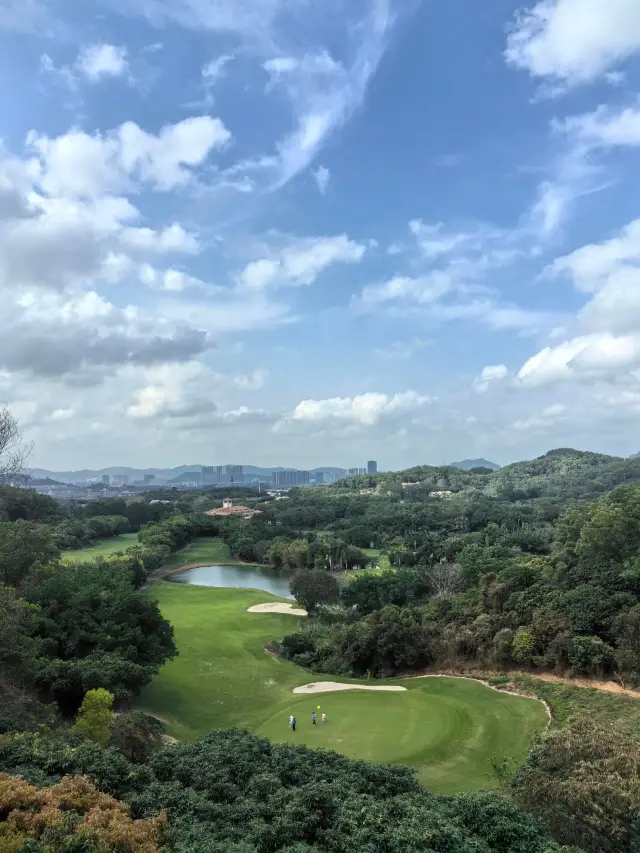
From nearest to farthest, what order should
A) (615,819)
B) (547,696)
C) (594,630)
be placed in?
(615,819) < (547,696) < (594,630)

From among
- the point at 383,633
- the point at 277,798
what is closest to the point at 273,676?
the point at 383,633

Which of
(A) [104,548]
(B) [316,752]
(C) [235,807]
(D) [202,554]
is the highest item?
(C) [235,807]

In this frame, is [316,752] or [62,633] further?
[62,633]

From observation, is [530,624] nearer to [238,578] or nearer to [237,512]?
[238,578]

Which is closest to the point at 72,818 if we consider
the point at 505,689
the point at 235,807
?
the point at 235,807

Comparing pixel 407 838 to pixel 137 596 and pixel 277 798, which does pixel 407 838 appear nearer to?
pixel 277 798

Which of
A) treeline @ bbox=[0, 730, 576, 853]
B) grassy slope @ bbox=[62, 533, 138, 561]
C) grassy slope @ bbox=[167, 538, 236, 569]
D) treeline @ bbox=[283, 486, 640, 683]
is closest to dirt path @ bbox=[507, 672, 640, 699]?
treeline @ bbox=[283, 486, 640, 683]

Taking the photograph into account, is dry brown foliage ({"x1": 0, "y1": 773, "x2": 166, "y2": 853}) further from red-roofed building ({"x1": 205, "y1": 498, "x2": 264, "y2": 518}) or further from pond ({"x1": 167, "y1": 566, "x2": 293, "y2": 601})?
red-roofed building ({"x1": 205, "y1": 498, "x2": 264, "y2": 518})

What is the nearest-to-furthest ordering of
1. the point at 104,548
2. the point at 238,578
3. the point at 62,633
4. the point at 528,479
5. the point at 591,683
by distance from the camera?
the point at 62,633 < the point at 591,683 < the point at 238,578 < the point at 104,548 < the point at 528,479
